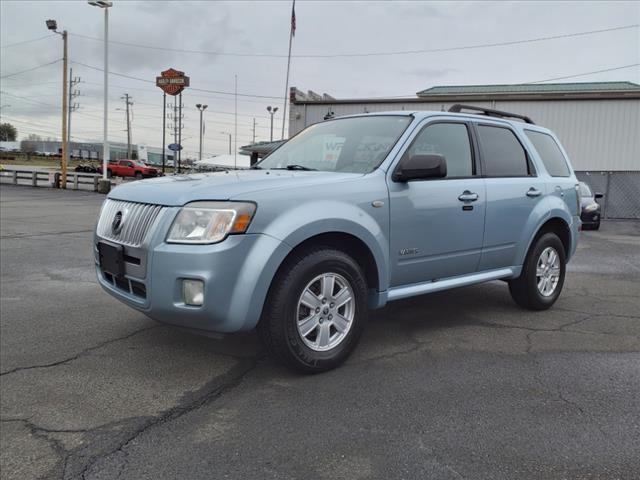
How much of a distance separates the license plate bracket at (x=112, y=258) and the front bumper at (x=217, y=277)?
338 mm

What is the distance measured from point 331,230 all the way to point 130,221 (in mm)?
1328

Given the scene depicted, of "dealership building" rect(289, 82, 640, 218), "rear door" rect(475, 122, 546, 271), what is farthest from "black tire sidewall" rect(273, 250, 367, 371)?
"dealership building" rect(289, 82, 640, 218)

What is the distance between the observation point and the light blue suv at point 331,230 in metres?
3.27

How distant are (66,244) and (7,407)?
23.7ft

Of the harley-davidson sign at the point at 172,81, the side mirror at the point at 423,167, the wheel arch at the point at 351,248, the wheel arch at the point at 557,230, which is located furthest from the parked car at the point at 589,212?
the harley-davidson sign at the point at 172,81

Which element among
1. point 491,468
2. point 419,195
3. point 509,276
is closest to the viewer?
point 491,468

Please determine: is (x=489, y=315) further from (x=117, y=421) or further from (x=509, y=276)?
(x=117, y=421)

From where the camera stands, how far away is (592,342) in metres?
4.51

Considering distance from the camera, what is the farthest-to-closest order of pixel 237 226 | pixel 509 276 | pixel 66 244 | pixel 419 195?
pixel 66 244 < pixel 509 276 < pixel 419 195 < pixel 237 226

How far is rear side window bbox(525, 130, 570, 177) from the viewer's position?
18.6 ft

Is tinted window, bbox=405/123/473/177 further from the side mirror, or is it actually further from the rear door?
the side mirror

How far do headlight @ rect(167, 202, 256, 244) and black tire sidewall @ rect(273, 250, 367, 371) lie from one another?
1.54 feet

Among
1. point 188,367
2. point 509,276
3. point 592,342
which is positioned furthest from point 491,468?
point 509,276

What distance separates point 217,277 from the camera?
3189mm
